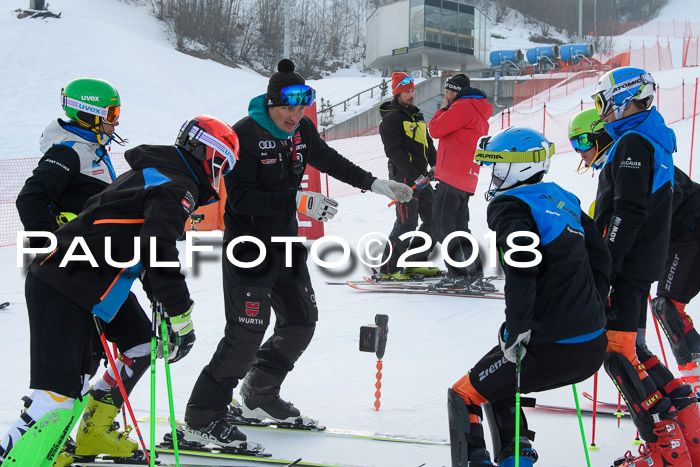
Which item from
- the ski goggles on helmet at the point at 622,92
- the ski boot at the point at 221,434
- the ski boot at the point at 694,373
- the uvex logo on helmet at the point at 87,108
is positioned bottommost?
the ski boot at the point at 221,434

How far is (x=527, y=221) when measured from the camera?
314cm

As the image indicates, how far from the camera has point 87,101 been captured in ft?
14.7

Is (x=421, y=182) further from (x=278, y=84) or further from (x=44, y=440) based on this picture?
(x=44, y=440)

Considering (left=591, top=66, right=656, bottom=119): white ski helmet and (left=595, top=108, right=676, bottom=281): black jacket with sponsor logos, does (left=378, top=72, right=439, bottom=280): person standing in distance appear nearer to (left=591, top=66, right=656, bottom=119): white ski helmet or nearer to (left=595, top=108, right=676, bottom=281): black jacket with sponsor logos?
(left=591, top=66, right=656, bottom=119): white ski helmet

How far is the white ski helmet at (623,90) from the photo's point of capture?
3.93m

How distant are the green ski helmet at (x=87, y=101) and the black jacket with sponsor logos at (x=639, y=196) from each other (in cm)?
316

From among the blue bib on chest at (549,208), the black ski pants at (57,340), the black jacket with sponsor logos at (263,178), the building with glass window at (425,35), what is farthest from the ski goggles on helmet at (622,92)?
the building with glass window at (425,35)

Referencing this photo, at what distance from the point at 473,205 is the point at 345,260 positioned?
16.8 feet

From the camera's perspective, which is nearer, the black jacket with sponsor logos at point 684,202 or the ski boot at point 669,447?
the ski boot at point 669,447

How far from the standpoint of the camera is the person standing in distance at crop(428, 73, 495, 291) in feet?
25.7

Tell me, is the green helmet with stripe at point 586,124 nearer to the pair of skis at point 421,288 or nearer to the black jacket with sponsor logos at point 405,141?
the pair of skis at point 421,288

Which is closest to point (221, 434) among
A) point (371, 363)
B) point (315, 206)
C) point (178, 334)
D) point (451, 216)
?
point (178, 334)

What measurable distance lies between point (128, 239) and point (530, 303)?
6.30 feet

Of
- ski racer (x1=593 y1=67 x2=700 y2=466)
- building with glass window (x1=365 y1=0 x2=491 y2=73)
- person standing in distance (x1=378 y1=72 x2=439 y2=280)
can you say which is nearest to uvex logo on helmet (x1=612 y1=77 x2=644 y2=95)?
ski racer (x1=593 y1=67 x2=700 y2=466)
